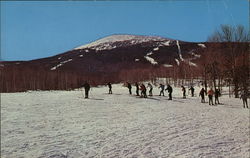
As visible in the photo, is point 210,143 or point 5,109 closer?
point 210,143

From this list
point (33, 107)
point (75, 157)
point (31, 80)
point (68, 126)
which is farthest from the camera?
point (31, 80)

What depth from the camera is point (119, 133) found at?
60.3 feet

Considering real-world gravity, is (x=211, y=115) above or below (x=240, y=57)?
below

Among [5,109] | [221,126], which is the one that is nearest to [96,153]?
[221,126]

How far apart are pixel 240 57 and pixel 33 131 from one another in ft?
150

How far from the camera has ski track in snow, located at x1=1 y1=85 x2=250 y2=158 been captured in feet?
49.0

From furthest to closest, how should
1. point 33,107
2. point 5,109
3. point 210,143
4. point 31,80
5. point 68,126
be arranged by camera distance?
point 31,80, point 33,107, point 5,109, point 68,126, point 210,143

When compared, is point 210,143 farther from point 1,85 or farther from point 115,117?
point 1,85

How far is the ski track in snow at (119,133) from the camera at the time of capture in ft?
49.0

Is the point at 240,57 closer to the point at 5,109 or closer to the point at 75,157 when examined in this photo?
the point at 5,109

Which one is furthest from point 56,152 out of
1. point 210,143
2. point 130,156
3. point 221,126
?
point 221,126

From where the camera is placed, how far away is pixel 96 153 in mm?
14328

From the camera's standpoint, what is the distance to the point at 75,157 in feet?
45.4

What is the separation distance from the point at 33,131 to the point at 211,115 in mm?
15251
